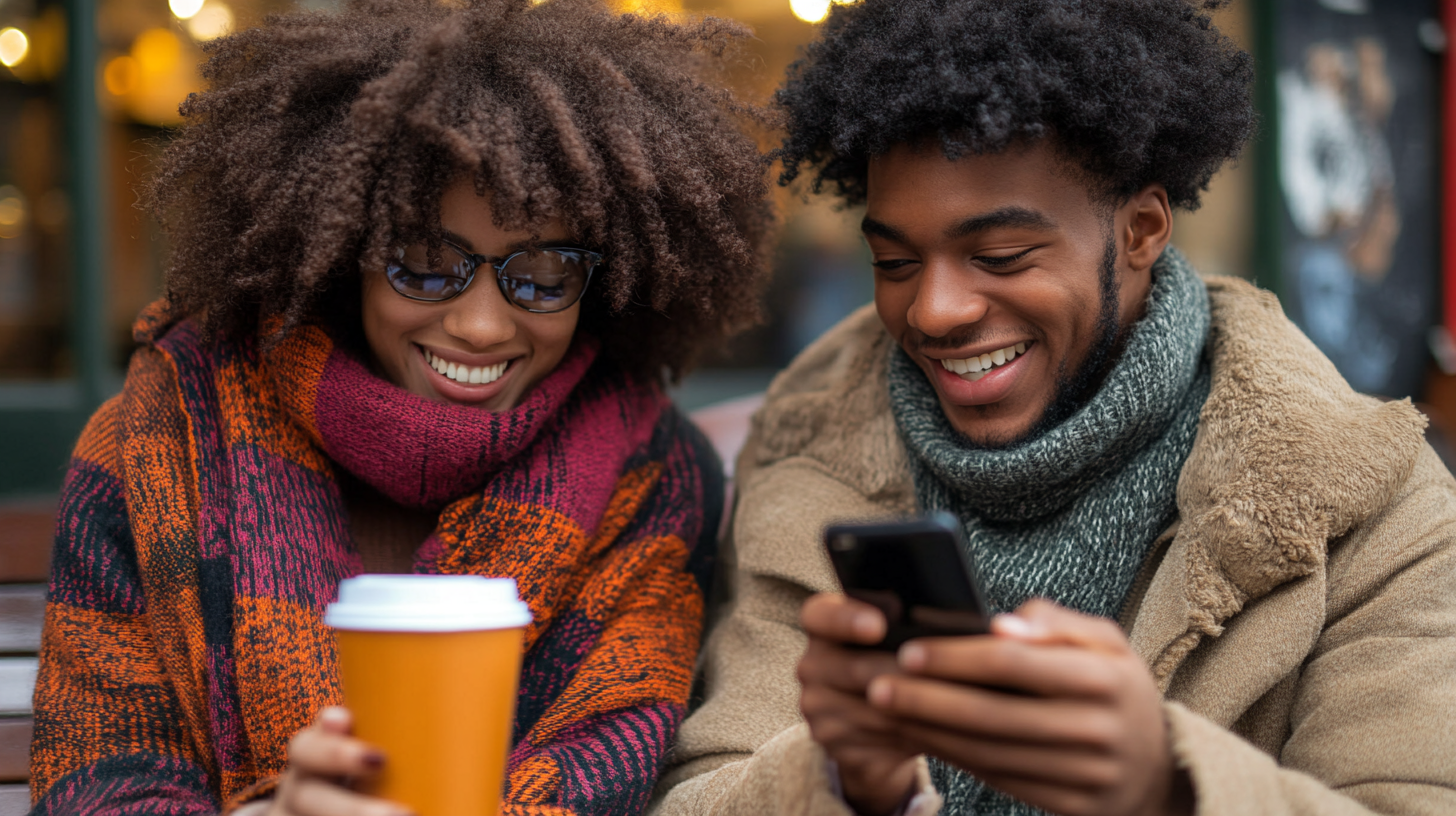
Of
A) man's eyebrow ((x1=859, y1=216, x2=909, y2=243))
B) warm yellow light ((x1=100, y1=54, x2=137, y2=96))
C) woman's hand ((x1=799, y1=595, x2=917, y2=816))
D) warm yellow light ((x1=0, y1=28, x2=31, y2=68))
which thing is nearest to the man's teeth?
man's eyebrow ((x1=859, y1=216, x2=909, y2=243))

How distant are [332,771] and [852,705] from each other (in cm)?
59

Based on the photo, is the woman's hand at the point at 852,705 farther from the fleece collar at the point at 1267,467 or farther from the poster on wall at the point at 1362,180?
the poster on wall at the point at 1362,180

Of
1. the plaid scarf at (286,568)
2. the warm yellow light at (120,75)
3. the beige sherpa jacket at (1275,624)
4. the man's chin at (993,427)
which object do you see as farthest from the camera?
the warm yellow light at (120,75)

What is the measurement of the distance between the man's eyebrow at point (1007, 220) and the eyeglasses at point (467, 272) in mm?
699

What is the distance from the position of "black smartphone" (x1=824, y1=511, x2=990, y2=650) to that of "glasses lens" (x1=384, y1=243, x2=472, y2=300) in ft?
3.36

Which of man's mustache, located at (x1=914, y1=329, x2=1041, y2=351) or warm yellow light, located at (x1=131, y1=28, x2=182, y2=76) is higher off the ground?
warm yellow light, located at (x1=131, y1=28, x2=182, y2=76)

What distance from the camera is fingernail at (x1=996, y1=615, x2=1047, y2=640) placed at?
125cm

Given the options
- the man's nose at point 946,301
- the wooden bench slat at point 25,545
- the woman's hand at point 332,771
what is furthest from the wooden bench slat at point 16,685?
the man's nose at point 946,301

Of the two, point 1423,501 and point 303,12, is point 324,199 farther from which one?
point 1423,501

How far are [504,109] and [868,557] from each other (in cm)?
114

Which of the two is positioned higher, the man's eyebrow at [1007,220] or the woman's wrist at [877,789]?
the man's eyebrow at [1007,220]

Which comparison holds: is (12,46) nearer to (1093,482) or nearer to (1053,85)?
(1053,85)

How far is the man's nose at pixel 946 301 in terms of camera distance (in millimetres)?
2020

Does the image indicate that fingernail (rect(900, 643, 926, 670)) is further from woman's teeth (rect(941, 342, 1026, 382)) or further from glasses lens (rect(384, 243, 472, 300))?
glasses lens (rect(384, 243, 472, 300))
